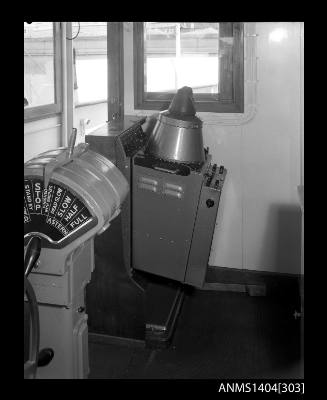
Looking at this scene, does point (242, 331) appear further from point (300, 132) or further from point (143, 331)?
point (300, 132)

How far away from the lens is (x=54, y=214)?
1629 mm

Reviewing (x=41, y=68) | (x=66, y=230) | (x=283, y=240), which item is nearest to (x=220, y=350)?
(x=283, y=240)

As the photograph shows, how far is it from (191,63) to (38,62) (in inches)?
77.2

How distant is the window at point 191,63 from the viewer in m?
3.45

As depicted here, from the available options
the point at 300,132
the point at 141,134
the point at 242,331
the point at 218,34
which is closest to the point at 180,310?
the point at 242,331

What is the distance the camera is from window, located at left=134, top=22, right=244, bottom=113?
3449 millimetres

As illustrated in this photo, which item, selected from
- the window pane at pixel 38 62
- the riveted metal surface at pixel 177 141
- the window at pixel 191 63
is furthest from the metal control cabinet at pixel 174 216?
the window pane at pixel 38 62

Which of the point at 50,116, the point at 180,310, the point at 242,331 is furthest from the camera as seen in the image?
the point at 50,116

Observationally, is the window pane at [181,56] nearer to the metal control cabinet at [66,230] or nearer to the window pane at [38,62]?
the window pane at [38,62]

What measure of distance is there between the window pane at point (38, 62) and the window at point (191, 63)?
152cm

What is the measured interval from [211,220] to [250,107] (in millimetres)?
1130

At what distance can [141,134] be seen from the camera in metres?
3.10

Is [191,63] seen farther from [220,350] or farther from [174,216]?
[220,350]

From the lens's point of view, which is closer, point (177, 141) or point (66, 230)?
point (66, 230)
